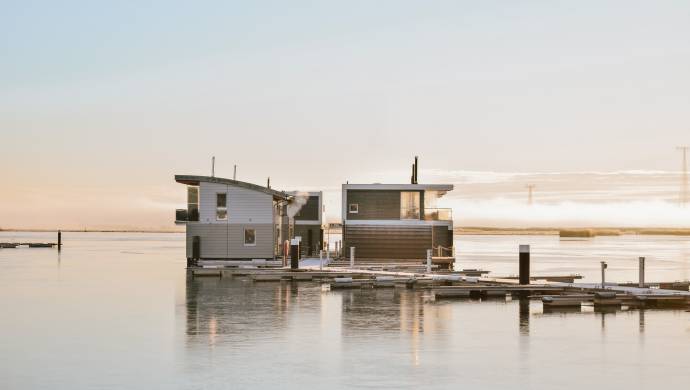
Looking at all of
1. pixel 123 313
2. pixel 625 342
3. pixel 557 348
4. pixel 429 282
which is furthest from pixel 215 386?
pixel 429 282

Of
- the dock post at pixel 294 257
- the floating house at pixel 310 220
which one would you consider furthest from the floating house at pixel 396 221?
the floating house at pixel 310 220

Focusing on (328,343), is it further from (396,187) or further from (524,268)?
(396,187)

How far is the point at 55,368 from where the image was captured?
880 inches

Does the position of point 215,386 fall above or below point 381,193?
below

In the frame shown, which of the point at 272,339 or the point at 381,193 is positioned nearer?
the point at 272,339

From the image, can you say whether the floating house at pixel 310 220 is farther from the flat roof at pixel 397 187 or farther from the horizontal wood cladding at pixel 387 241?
the flat roof at pixel 397 187

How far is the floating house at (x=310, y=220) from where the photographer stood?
3361 inches

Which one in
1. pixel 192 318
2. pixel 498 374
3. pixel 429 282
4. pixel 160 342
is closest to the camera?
pixel 498 374

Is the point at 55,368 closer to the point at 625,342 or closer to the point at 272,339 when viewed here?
the point at 272,339

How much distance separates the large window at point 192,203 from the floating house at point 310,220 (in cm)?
1793

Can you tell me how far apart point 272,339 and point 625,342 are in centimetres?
1027

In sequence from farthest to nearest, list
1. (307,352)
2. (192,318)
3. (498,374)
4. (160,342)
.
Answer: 1. (192,318)
2. (160,342)
3. (307,352)
4. (498,374)

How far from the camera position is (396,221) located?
232 ft

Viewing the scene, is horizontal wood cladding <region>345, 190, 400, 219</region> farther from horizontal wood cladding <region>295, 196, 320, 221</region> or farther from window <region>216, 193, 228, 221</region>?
horizontal wood cladding <region>295, 196, 320, 221</region>
